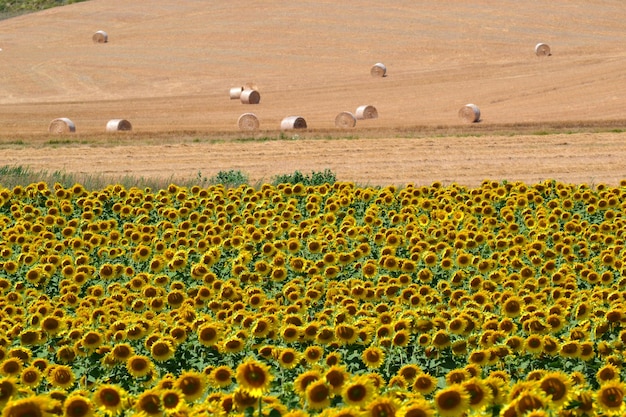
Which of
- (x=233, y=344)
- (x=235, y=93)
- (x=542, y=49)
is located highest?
(x=542, y=49)

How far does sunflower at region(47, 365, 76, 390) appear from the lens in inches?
250

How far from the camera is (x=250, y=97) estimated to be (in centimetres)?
4562

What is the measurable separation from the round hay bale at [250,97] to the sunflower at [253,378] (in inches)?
1616

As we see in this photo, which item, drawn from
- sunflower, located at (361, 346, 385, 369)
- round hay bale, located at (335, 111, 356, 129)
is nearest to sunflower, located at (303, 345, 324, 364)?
sunflower, located at (361, 346, 385, 369)

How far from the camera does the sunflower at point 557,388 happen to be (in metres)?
4.73

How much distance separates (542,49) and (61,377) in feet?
171

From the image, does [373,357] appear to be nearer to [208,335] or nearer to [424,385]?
[424,385]

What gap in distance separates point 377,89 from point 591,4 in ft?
85.5

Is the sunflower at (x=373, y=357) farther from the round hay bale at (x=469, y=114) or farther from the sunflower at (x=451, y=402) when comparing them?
the round hay bale at (x=469, y=114)

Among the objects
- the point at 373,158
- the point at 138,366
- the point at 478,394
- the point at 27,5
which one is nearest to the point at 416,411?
the point at 478,394

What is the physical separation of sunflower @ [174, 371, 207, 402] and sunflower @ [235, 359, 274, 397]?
0.47m

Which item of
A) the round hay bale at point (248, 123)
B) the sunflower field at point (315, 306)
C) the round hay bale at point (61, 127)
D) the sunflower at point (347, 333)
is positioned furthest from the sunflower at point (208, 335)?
the round hay bale at point (61, 127)

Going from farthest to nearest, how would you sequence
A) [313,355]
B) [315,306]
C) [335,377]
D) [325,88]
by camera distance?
1. [325,88]
2. [315,306]
3. [313,355]
4. [335,377]

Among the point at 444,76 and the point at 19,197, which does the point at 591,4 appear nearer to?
the point at 444,76
